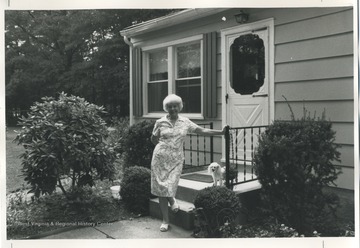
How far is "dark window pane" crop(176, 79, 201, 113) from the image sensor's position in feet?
17.8

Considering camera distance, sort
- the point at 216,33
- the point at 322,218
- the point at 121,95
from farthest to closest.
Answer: the point at 121,95, the point at 216,33, the point at 322,218

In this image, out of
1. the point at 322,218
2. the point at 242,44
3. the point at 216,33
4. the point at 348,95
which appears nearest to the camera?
the point at 322,218

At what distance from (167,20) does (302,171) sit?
133 inches

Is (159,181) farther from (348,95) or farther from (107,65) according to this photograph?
(107,65)

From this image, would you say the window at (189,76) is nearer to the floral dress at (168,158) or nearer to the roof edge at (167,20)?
the roof edge at (167,20)

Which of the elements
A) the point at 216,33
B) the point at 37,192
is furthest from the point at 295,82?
the point at 37,192

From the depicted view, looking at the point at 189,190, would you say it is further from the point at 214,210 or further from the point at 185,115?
the point at 185,115

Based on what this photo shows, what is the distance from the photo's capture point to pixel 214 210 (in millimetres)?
3021

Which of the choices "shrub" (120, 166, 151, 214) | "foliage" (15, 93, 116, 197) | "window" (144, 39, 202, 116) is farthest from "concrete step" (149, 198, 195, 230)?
"window" (144, 39, 202, 116)

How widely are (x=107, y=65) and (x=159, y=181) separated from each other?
15.2ft

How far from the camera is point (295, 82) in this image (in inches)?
156

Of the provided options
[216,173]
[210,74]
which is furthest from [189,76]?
[216,173]

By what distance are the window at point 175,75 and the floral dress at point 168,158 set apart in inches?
83.6

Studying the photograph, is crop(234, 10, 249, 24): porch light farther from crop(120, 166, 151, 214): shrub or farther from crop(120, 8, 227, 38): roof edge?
crop(120, 166, 151, 214): shrub
